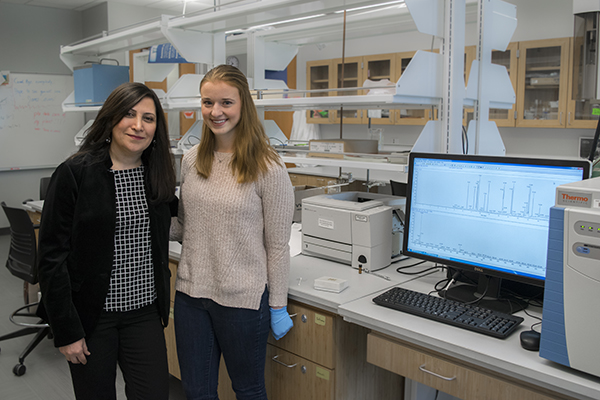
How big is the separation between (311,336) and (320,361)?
82 millimetres

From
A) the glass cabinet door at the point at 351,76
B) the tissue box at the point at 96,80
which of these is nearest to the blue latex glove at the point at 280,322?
the tissue box at the point at 96,80

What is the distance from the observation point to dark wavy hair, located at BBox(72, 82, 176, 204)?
1358 millimetres

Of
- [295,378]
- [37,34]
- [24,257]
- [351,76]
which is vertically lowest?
[295,378]

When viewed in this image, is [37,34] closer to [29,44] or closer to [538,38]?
[29,44]

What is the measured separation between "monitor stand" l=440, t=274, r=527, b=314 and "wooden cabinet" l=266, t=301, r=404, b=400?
1.09 ft

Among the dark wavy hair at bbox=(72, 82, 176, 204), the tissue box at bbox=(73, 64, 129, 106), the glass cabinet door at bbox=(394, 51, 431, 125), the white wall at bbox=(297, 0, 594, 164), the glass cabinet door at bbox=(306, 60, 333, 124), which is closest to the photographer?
the dark wavy hair at bbox=(72, 82, 176, 204)

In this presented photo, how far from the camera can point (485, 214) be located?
141cm

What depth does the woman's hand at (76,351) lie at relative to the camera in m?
1.32

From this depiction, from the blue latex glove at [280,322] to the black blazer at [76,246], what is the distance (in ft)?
1.62

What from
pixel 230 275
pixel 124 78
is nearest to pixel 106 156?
pixel 230 275

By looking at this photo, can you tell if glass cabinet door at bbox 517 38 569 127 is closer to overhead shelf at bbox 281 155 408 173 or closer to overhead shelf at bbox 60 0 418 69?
overhead shelf at bbox 60 0 418 69

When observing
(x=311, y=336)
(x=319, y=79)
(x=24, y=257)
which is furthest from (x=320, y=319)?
(x=319, y=79)

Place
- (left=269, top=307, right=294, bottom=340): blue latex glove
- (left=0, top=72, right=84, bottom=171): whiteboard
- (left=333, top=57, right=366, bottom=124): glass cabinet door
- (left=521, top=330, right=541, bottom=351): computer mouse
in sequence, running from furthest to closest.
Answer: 1. (left=333, top=57, right=366, bottom=124): glass cabinet door
2. (left=0, top=72, right=84, bottom=171): whiteboard
3. (left=269, top=307, right=294, bottom=340): blue latex glove
4. (left=521, top=330, right=541, bottom=351): computer mouse

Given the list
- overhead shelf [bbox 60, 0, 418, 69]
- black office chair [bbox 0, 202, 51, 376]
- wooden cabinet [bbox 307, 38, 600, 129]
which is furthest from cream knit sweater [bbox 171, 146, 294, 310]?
wooden cabinet [bbox 307, 38, 600, 129]
